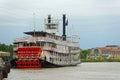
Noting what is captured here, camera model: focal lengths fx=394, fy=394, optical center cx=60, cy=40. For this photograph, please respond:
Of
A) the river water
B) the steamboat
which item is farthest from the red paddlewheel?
the river water

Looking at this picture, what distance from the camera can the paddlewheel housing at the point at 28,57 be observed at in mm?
60469

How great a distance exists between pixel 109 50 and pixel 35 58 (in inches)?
5214

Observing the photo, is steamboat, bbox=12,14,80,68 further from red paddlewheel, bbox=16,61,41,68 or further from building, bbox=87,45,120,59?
building, bbox=87,45,120,59

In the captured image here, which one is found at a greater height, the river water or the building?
the building

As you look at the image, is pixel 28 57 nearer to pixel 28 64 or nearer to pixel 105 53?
pixel 28 64

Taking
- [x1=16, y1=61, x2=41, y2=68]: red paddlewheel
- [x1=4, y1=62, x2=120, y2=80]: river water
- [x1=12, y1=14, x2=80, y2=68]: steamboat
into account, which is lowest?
[x1=4, y1=62, x2=120, y2=80]: river water

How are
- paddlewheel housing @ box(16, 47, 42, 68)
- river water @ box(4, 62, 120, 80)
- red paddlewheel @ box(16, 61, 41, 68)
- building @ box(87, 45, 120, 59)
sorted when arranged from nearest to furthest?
river water @ box(4, 62, 120, 80) < paddlewheel housing @ box(16, 47, 42, 68) < red paddlewheel @ box(16, 61, 41, 68) < building @ box(87, 45, 120, 59)

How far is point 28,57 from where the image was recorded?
61.1 metres

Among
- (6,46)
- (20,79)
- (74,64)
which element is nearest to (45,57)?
(74,64)

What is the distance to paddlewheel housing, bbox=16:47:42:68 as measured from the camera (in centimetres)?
6047

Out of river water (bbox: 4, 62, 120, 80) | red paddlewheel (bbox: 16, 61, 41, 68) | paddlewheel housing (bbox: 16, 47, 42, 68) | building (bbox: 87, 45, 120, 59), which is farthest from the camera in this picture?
building (bbox: 87, 45, 120, 59)

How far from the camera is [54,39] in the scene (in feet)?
214

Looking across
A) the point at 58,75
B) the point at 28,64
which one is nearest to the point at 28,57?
the point at 28,64

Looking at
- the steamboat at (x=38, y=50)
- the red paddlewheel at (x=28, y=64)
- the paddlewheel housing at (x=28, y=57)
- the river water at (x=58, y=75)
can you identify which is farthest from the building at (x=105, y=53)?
the river water at (x=58, y=75)
